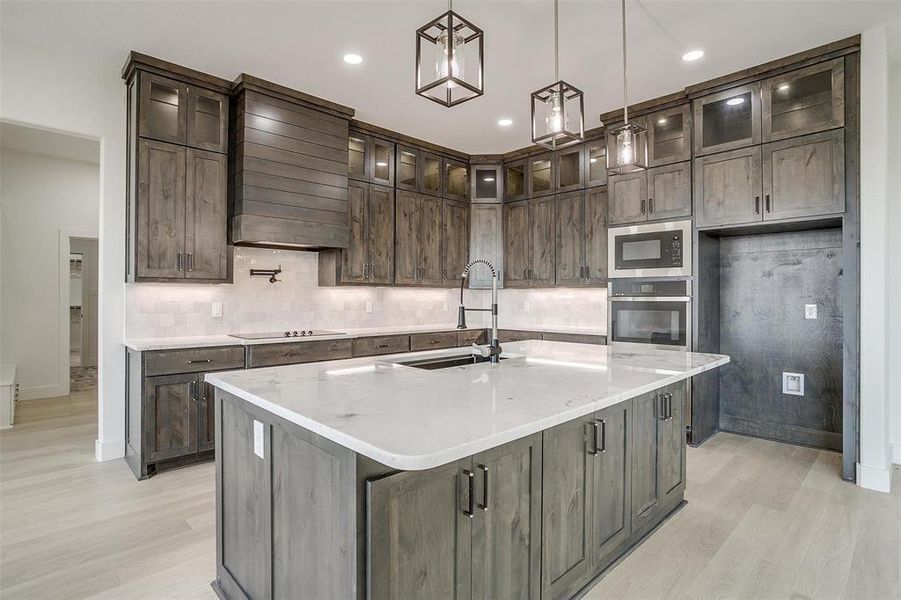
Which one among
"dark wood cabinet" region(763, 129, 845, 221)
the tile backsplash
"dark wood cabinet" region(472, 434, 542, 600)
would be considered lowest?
"dark wood cabinet" region(472, 434, 542, 600)

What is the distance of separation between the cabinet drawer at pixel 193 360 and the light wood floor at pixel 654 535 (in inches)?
29.2

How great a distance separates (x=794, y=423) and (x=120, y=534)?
4.92 meters

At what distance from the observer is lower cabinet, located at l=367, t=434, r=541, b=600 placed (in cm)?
126

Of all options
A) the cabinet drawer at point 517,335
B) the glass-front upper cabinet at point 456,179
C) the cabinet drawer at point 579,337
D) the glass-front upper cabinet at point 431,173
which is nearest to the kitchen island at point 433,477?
the cabinet drawer at point 579,337

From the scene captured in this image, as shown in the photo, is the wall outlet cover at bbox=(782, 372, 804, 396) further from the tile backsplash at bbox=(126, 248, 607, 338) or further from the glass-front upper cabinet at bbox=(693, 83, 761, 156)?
the glass-front upper cabinet at bbox=(693, 83, 761, 156)

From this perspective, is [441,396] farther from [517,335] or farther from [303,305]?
[517,335]

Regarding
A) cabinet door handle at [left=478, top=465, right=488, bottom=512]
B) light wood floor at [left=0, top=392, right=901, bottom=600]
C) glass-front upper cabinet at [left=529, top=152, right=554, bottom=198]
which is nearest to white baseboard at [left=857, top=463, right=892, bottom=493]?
light wood floor at [left=0, top=392, right=901, bottom=600]

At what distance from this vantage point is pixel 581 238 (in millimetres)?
5129

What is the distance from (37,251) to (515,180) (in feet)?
19.1

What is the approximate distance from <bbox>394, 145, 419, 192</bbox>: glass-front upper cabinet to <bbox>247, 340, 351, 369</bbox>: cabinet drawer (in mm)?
1929

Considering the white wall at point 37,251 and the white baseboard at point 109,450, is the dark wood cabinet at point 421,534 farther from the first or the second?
the white wall at point 37,251

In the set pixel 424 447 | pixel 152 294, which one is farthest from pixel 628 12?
pixel 152 294

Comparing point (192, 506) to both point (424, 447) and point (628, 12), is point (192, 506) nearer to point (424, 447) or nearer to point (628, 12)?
point (424, 447)

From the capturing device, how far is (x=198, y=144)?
3730 millimetres
